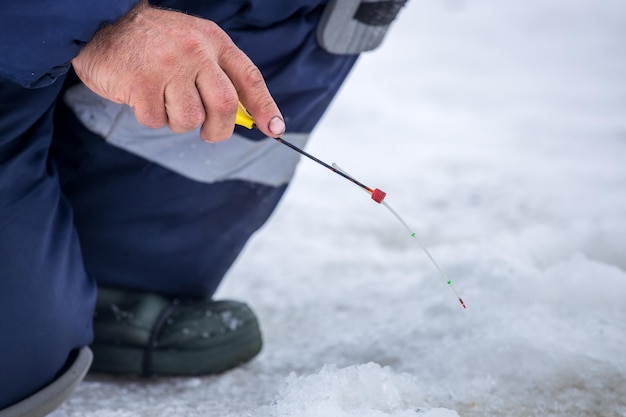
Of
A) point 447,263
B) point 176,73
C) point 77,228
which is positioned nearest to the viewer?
point 176,73

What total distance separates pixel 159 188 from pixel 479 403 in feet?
1.68

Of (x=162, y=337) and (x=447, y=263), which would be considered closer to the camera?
(x=162, y=337)

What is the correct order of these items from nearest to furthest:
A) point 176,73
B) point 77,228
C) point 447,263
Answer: point 176,73 < point 77,228 < point 447,263

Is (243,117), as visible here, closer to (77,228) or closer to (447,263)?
(77,228)

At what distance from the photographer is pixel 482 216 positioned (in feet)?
6.09

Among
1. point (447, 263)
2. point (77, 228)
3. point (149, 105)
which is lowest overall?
point (447, 263)

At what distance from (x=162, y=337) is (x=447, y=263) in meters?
0.59

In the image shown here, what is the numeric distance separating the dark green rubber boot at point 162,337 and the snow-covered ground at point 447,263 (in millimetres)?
25

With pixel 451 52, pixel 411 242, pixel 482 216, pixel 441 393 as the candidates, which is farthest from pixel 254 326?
pixel 451 52

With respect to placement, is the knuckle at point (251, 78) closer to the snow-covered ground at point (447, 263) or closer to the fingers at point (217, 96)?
the fingers at point (217, 96)

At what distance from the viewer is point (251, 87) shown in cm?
77

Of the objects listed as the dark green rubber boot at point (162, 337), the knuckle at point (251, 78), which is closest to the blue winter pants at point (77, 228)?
the dark green rubber boot at point (162, 337)

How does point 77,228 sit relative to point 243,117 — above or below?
below

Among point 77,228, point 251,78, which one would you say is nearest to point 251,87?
point 251,78
